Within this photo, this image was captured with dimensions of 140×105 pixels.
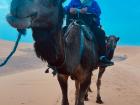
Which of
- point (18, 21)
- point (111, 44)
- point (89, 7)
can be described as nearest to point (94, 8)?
point (89, 7)

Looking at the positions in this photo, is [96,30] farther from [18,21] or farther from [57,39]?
[18,21]

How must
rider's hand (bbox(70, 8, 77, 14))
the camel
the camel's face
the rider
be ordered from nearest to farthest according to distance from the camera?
1. the camel's face
2. the camel
3. rider's hand (bbox(70, 8, 77, 14))
4. the rider

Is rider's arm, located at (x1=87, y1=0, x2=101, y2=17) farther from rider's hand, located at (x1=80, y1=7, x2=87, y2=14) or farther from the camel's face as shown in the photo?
the camel's face

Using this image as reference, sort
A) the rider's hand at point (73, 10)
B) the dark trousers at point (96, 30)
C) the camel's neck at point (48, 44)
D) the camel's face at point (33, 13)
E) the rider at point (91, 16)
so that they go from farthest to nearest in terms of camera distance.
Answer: the dark trousers at point (96, 30) → the rider at point (91, 16) → the rider's hand at point (73, 10) → the camel's neck at point (48, 44) → the camel's face at point (33, 13)

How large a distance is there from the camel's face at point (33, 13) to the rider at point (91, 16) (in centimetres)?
241

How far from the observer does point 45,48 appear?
6.84 meters

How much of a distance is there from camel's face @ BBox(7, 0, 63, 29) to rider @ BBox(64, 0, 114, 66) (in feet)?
7.92

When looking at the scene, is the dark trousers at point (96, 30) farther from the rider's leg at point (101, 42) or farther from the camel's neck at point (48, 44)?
the camel's neck at point (48, 44)

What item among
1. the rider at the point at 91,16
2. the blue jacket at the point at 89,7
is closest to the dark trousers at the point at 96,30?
the rider at the point at 91,16

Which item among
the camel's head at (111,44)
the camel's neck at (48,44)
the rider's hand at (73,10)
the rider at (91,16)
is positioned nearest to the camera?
the camel's neck at (48,44)

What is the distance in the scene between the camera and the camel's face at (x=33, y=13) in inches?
239

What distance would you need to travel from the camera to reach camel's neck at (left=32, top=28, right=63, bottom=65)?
6.75 metres

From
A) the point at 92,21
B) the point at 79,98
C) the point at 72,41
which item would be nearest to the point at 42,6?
the point at 72,41

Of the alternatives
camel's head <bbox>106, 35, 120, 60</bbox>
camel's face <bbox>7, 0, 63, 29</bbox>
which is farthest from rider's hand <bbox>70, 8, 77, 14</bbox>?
camel's head <bbox>106, 35, 120, 60</bbox>
